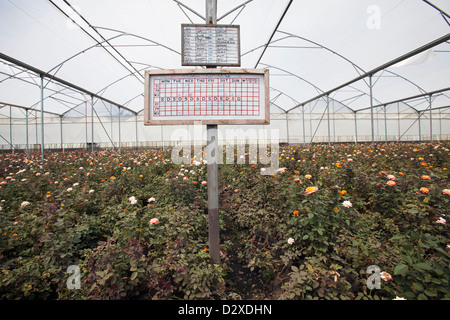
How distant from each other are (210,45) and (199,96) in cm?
43

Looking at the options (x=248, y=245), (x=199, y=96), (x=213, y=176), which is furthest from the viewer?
(x=248, y=245)

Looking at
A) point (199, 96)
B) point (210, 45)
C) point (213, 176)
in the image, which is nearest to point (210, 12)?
point (210, 45)

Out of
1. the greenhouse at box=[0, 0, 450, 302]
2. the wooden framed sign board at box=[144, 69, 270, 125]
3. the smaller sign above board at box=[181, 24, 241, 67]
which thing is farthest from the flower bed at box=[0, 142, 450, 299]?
the smaller sign above board at box=[181, 24, 241, 67]

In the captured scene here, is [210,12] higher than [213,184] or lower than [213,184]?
higher

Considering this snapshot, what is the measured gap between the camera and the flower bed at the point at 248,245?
127 cm

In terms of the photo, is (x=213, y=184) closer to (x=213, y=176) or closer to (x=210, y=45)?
(x=213, y=176)

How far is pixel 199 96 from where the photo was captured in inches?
57.5

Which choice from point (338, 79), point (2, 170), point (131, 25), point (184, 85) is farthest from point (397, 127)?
point (2, 170)

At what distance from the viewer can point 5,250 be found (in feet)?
5.78

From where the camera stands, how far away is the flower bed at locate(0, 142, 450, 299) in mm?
1266

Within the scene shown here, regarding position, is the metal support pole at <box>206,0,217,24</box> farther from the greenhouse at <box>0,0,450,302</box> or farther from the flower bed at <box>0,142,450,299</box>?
the flower bed at <box>0,142,450,299</box>

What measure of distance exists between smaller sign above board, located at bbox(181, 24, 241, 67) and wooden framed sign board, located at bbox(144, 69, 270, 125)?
0.12m

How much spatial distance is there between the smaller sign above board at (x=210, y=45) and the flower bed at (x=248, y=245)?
1283 mm
